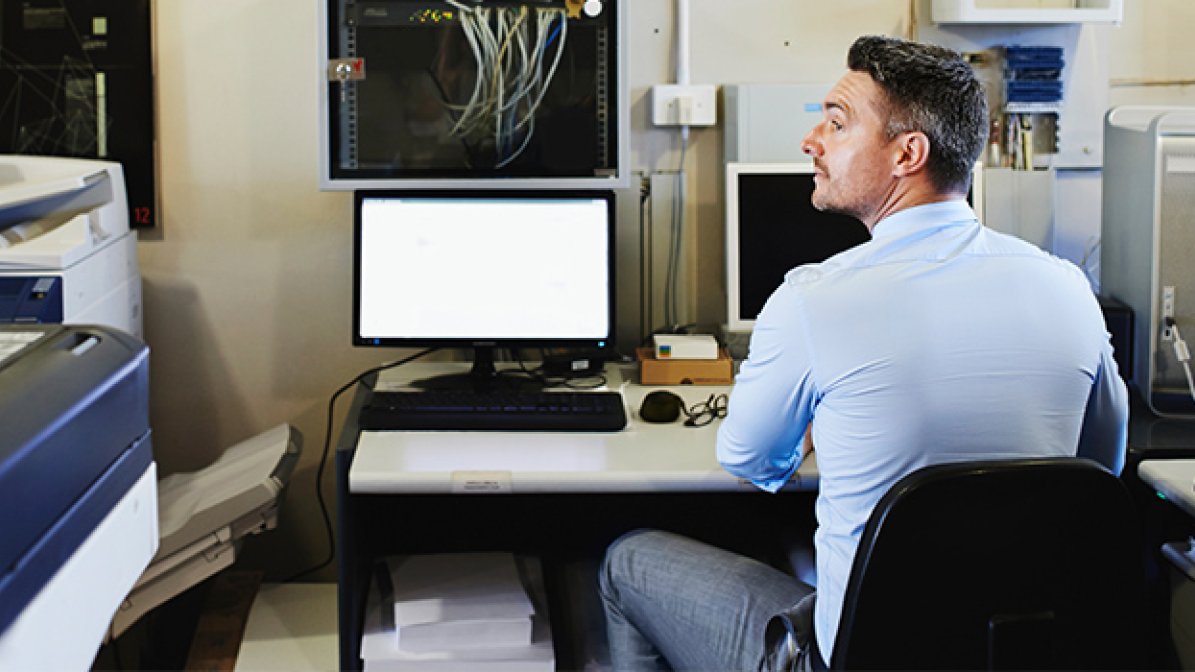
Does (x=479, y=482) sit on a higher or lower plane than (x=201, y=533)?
higher

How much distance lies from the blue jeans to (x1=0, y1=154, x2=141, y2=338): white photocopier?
1.04 meters

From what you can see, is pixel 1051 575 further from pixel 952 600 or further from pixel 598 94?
pixel 598 94

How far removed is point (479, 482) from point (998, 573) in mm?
811

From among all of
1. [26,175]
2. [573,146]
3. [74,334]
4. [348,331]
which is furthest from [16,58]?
[74,334]

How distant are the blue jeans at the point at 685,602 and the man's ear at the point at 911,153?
633 millimetres

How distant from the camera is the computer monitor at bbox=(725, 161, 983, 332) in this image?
2502mm

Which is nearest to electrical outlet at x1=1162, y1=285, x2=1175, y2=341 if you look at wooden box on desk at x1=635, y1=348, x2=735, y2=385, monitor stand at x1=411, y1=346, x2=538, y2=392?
wooden box on desk at x1=635, y1=348, x2=735, y2=385

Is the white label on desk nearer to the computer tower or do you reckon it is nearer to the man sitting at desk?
the man sitting at desk

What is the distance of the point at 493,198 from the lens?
7.91ft

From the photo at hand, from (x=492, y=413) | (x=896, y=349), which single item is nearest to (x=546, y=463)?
(x=492, y=413)

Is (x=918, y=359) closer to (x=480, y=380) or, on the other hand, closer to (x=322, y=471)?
(x=480, y=380)

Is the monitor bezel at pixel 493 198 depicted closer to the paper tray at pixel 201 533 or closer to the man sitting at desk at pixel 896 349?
the paper tray at pixel 201 533

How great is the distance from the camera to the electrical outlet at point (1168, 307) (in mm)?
2266

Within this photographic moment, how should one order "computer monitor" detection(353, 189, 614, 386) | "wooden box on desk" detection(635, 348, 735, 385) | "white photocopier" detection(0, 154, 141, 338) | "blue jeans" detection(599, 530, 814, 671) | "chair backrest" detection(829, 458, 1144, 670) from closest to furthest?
"chair backrest" detection(829, 458, 1144, 670) < "blue jeans" detection(599, 530, 814, 671) < "white photocopier" detection(0, 154, 141, 338) < "computer monitor" detection(353, 189, 614, 386) < "wooden box on desk" detection(635, 348, 735, 385)
